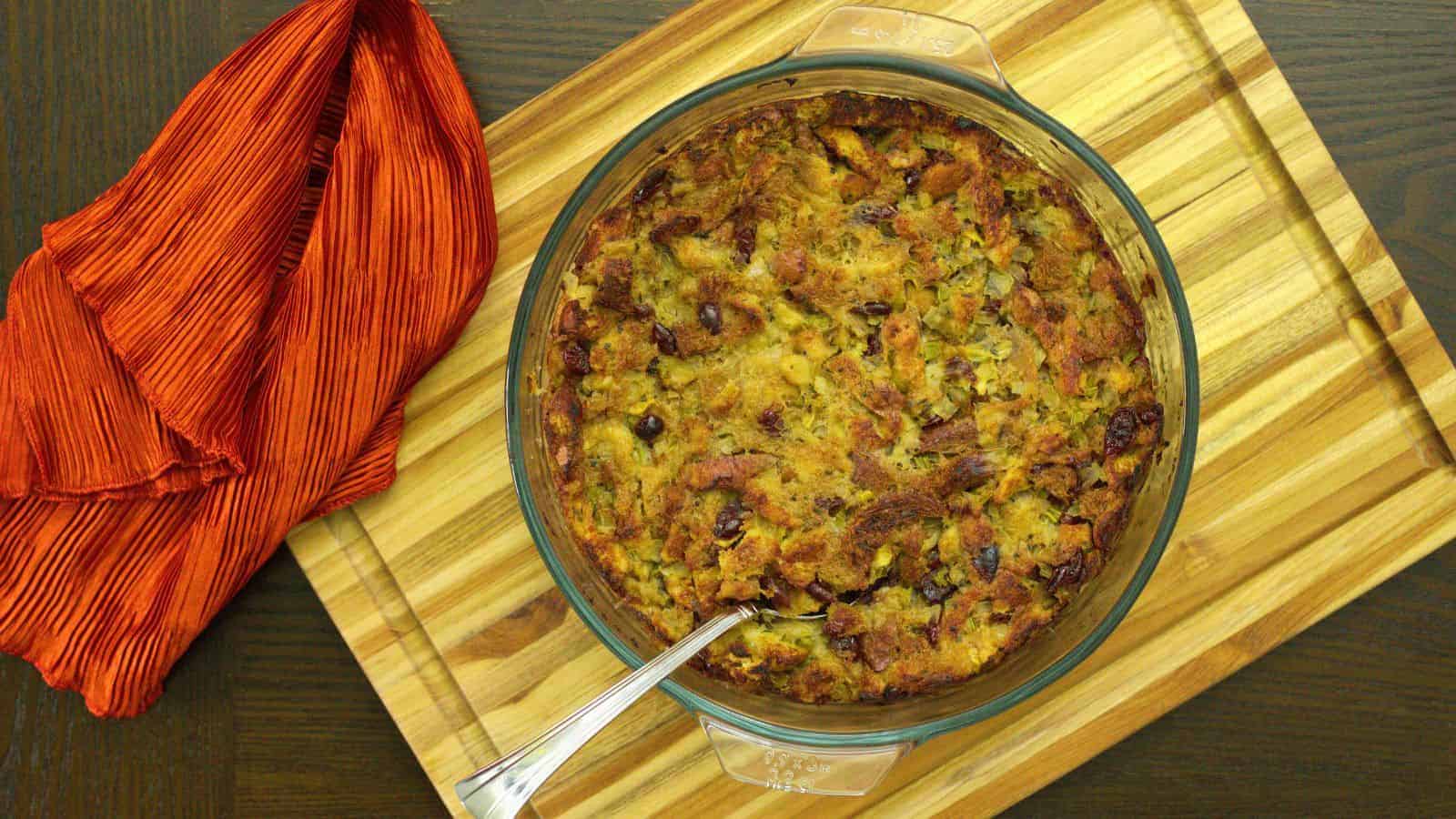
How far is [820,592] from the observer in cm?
192

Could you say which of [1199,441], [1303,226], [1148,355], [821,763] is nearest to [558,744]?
[821,763]

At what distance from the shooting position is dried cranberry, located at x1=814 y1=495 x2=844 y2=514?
1.94m

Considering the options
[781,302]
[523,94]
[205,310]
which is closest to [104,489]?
[205,310]

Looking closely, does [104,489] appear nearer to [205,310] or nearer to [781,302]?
[205,310]

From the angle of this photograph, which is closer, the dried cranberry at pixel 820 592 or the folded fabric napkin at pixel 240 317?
the dried cranberry at pixel 820 592

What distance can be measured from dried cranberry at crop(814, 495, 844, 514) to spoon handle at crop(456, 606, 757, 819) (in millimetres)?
296

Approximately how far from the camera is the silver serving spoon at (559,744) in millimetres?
1819

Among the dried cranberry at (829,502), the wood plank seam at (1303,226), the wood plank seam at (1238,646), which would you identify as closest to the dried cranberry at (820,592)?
the dried cranberry at (829,502)

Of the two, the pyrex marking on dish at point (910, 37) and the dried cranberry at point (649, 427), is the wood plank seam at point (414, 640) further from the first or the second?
the pyrex marking on dish at point (910, 37)

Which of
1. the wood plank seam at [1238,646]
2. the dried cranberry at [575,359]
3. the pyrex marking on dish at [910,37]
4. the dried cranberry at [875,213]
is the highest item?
the pyrex marking on dish at [910,37]

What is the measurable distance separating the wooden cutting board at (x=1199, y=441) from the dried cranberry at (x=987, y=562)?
1.48 ft

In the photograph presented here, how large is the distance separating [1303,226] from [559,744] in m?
1.87

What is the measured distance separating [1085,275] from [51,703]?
2.59m

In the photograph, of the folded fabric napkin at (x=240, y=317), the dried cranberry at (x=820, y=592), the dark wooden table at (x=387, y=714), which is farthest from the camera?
the dark wooden table at (x=387, y=714)
